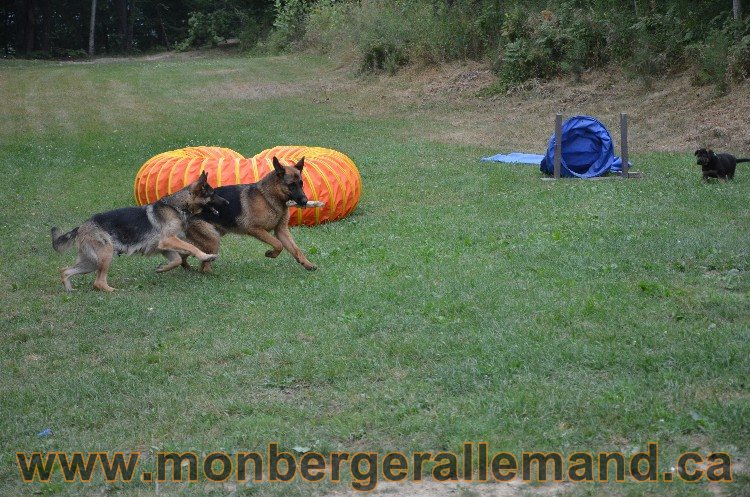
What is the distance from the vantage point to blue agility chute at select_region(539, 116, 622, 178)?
1714cm

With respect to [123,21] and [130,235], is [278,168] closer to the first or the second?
[130,235]

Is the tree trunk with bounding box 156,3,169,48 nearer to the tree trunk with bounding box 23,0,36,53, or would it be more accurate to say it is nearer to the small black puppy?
the tree trunk with bounding box 23,0,36,53

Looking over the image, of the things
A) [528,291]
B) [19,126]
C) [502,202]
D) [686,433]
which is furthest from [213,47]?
[686,433]

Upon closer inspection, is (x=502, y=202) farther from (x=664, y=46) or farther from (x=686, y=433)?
(x=664, y=46)

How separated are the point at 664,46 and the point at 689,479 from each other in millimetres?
22481

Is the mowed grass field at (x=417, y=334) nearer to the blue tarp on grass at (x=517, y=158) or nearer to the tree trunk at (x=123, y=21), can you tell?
the blue tarp on grass at (x=517, y=158)

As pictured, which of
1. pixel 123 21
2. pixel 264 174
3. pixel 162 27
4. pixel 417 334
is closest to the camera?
pixel 417 334

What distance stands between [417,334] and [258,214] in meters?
3.94

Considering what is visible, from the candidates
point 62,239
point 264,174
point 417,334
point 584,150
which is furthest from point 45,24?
point 417,334

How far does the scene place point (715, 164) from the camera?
1481 centimetres

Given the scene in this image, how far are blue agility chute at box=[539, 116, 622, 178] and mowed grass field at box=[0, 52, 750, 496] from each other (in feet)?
3.40

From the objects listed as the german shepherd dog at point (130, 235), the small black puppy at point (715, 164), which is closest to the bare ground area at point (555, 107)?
the small black puppy at point (715, 164)

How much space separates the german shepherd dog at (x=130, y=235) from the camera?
10.4m

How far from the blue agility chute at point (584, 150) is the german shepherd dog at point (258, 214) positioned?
7.48 metres
